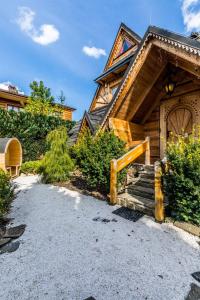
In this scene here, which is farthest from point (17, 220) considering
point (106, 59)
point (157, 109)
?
point (106, 59)

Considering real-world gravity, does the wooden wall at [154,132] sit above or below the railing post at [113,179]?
above

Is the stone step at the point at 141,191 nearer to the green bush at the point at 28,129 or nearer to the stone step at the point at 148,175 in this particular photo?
the stone step at the point at 148,175

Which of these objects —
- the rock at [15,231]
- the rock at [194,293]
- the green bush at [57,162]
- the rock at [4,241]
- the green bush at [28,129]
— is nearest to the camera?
the rock at [194,293]

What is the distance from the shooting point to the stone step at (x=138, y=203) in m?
4.50

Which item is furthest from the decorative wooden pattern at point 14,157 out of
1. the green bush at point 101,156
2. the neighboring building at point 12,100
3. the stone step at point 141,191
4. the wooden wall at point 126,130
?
the neighboring building at point 12,100

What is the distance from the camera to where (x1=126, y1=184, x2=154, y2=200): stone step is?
17.6 ft

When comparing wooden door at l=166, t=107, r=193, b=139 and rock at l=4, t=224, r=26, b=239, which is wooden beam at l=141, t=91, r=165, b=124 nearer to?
wooden door at l=166, t=107, r=193, b=139

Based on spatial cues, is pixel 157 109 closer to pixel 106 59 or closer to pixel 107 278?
pixel 107 278

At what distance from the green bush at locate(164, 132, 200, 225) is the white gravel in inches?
18.0

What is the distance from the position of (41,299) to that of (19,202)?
14.0 ft

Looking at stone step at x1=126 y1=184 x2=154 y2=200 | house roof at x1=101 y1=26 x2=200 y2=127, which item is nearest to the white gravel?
stone step at x1=126 y1=184 x2=154 y2=200

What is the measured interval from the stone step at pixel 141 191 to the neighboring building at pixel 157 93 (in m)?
1.77

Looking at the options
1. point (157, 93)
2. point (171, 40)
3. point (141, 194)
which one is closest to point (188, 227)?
point (141, 194)

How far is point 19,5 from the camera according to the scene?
7180 millimetres
